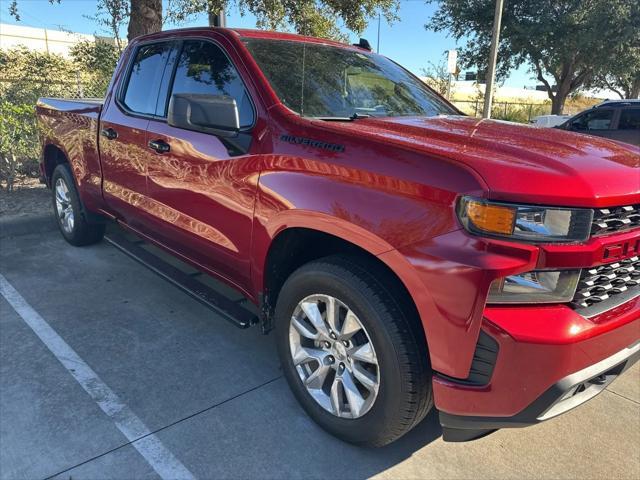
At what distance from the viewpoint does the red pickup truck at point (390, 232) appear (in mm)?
1832

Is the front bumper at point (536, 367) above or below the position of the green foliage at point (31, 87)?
below

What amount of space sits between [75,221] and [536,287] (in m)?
4.50

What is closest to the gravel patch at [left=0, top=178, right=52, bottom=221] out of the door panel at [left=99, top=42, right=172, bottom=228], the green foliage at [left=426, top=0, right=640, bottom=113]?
the door panel at [left=99, top=42, right=172, bottom=228]

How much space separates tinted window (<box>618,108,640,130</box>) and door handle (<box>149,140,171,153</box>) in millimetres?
10607

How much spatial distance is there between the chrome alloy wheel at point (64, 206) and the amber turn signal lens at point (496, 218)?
4395 mm

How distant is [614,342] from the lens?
2000mm

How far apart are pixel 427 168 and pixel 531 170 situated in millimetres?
379

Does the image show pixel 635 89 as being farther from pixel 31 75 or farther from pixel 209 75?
pixel 209 75

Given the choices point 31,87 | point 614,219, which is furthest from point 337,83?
point 31,87

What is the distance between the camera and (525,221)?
5.99ft

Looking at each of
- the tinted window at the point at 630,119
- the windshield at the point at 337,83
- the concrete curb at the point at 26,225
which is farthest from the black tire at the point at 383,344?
the tinted window at the point at 630,119

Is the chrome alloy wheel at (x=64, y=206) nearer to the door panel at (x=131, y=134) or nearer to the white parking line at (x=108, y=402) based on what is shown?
the door panel at (x=131, y=134)

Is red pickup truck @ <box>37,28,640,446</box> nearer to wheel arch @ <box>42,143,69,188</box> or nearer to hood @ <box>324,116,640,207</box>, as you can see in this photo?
hood @ <box>324,116,640,207</box>

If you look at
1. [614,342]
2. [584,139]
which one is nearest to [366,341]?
[614,342]
